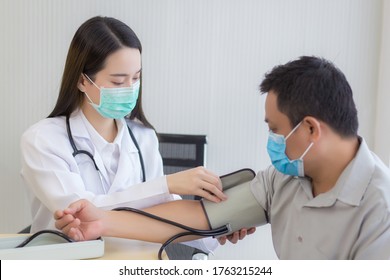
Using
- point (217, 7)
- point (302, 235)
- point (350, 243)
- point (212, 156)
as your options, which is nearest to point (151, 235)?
point (302, 235)

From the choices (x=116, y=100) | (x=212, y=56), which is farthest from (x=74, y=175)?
(x=212, y=56)

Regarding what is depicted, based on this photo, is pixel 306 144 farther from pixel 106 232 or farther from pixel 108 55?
pixel 108 55

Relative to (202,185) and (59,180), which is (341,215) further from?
(59,180)

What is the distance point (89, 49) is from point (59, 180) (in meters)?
0.42

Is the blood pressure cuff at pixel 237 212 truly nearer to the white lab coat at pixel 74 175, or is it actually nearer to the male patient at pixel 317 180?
the male patient at pixel 317 180

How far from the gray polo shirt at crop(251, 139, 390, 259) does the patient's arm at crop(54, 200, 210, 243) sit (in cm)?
23

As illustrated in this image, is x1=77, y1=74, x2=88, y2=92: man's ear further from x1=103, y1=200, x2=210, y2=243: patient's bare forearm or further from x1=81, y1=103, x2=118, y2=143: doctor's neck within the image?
x1=103, y1=200, x2=210, y2=243: patient's bare forearm

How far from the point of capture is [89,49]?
1.55 metres

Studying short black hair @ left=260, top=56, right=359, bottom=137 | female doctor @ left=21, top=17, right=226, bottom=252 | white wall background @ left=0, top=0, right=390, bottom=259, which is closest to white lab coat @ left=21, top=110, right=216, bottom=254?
female doctor @ left=21, top=17, right=226, bottom=252

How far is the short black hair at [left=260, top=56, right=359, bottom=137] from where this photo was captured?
3.80 ft

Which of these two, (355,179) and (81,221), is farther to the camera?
(81,221)

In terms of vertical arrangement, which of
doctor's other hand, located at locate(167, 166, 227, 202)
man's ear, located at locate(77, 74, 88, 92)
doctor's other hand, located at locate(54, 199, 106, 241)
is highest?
man's ear, located at locate(77, 74, 88, 92)

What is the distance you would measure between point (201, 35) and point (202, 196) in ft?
4.42

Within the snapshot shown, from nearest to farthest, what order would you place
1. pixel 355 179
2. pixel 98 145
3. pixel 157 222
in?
pixel 355 179 < pixel 157 222 < pixel 98 145
